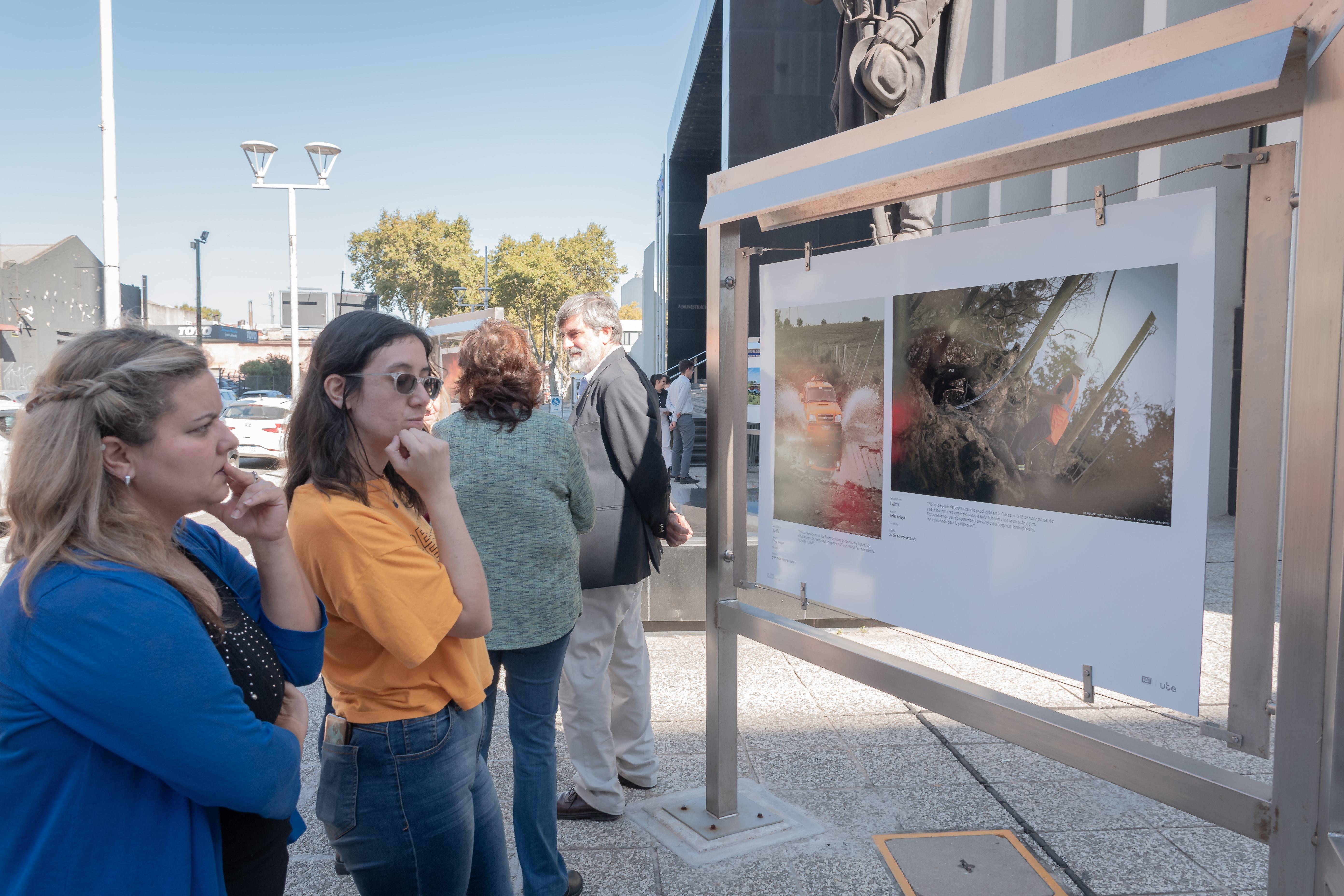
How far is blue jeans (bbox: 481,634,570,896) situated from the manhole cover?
114 cm

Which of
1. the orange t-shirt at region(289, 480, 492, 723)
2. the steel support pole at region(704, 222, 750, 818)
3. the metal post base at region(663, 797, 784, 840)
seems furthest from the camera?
the metal post base at region(663, 797, 784, 840)

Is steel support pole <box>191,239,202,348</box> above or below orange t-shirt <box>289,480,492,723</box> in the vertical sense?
above

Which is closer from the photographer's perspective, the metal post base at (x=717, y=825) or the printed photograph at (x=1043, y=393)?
the printed photograph at (x=1043, y=393)

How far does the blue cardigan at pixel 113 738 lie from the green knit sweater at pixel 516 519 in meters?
1.29

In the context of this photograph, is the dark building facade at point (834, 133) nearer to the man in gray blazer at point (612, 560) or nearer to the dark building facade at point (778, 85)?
the dark building facade at point (778, 85)

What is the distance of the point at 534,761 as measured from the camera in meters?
2.65

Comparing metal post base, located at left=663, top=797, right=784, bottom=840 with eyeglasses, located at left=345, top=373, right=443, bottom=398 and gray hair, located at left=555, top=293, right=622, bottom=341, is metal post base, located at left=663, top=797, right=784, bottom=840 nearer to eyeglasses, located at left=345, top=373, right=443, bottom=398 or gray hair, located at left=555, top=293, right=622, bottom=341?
gray hair, located at left=555, top=293, right=622, bottom=341

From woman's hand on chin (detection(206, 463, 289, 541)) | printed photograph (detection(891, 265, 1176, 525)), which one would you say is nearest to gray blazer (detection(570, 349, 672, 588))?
printed photograph (detection(891, 265, 1176, 525))

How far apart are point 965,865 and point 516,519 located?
1.88 metres

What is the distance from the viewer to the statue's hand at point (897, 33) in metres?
3.71

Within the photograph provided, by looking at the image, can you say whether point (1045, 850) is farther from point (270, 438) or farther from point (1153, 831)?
point (270, 438)

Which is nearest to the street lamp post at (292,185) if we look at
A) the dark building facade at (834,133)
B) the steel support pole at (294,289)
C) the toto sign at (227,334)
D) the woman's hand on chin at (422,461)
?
the steel support pole at (294,289)

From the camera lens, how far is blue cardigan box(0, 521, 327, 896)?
1.18 m

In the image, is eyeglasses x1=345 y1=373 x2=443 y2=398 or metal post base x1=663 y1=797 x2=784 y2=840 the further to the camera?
metal post base x1=663 y1=797 x2=784 y2=840
